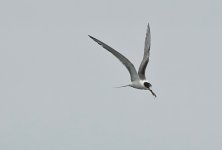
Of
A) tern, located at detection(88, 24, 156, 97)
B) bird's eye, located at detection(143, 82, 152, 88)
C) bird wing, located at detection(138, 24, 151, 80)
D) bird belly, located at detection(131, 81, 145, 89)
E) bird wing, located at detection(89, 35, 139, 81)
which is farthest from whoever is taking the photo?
bird wing, located at detection(138, 24, 151, 80)

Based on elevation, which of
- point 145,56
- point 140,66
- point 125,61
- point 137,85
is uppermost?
point 145,56

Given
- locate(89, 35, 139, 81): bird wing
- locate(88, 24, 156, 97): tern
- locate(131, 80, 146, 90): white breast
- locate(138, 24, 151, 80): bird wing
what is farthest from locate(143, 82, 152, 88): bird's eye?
locate(138, 24, 151, 80): bird wing

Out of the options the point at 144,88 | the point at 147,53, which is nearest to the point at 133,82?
the point at 144,88

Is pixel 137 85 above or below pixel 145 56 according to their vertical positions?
below

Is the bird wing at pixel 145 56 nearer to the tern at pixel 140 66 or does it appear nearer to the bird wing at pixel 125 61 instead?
the tern at pixel 140 66

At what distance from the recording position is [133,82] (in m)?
50.5

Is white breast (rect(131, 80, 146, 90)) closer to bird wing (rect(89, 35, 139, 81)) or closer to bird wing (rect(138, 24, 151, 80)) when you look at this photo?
bird wing (rect(89, 35, 139, 81))

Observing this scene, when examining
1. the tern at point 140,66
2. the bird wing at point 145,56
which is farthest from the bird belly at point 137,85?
the bird wing at point 145,56

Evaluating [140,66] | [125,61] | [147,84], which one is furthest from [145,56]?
[125,61]

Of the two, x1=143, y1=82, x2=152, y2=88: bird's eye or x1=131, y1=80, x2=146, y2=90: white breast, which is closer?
x1=131, y1=80, x2=146, y2=90: white breast

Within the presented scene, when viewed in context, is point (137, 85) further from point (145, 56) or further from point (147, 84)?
point (145, 56)

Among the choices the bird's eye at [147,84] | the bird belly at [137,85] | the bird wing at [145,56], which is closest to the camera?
→ the bird belly at [137,85]

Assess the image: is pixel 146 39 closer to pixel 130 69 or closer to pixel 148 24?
pixel 148 24

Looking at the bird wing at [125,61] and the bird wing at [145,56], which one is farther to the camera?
the bird wing at [145,56]
